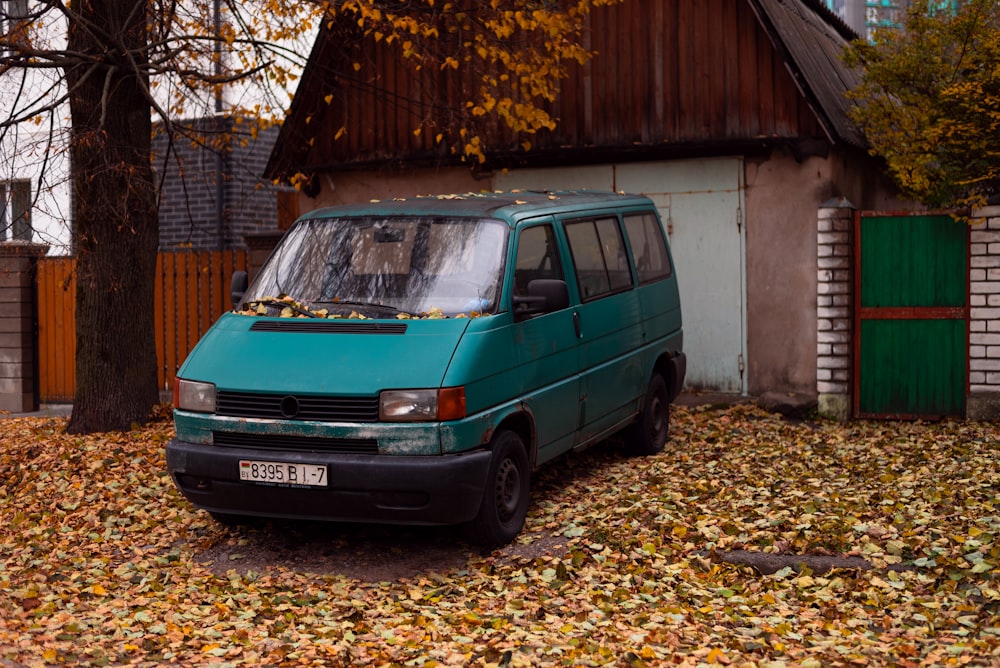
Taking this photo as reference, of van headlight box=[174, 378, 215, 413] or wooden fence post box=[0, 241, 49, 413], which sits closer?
van headlight box=[174, 378, 215, 413]

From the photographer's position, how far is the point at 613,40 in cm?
1339

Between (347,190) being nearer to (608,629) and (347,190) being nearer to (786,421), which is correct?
(786,421)

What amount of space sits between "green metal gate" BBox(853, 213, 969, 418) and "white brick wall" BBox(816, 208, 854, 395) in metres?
0.10

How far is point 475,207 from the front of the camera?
783 centimetres

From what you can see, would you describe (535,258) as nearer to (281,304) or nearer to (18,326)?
(281,304)

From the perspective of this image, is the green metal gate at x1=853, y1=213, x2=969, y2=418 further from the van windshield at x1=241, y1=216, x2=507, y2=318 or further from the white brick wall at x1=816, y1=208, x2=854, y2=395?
the van windshield at x1=241, y1=216, x2=507, y2=318

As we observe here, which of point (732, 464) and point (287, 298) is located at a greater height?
point (287, 298)

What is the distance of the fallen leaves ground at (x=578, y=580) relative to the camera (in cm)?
555

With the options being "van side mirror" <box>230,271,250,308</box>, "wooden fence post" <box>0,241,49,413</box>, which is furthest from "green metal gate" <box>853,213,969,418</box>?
"wooden fence post" <box>0,241,49,413</box>

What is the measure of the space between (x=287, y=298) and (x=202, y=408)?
0.99 m

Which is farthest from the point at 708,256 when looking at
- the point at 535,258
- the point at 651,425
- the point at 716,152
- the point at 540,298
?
the point at 540,298

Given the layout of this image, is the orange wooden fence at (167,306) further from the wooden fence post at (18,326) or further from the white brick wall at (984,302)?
the white brick wall at (984,302)

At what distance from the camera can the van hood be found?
6.55 meters

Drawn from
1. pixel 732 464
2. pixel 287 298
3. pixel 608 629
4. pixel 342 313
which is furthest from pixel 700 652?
pixel 732 464
